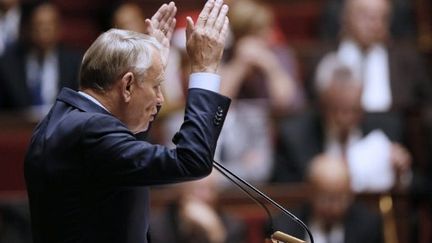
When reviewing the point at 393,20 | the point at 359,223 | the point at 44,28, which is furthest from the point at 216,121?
the point at 393,20

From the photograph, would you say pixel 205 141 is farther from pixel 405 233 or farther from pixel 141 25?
pixel 141 25

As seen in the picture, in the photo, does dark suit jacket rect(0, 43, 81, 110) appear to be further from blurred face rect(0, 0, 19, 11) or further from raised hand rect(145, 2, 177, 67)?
raised hand rect(145, 2, 177, 67)

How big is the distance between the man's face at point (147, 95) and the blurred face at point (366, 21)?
3.97 meters

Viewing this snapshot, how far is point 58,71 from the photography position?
7.05 m

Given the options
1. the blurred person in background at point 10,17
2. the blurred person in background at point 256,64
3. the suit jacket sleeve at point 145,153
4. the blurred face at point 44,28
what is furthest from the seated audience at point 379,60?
the suit jacket sleeve at point 145,153

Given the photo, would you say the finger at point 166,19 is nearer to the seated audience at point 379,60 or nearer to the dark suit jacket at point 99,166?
the dark suit jacket at point 99,166

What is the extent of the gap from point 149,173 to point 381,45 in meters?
4.21

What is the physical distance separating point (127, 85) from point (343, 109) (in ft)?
10.9

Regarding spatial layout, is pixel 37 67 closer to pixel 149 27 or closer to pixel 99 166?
pixel 149 27

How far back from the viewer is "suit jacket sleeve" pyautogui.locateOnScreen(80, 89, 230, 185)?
2703mm

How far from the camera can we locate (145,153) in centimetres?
272

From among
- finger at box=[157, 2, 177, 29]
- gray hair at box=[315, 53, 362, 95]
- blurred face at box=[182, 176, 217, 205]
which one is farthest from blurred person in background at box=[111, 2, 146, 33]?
finger at box=[157, 2, 177, 29]

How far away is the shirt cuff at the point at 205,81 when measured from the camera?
279 centimetres

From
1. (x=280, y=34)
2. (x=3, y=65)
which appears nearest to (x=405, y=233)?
(x=280, y=34)
